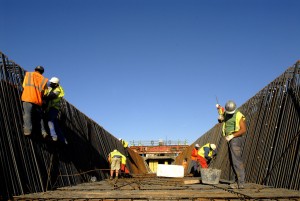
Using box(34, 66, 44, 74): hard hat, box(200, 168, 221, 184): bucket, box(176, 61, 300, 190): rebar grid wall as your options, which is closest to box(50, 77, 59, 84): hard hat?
box(34, 66, 44, 74): hard hat

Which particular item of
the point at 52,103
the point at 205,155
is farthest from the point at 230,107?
the point at 205,155

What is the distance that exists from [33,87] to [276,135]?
6414mm

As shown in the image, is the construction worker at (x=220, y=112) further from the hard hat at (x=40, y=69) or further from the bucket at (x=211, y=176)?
the hard hat at (x=40, y=69)

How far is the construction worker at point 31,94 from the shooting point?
658cm

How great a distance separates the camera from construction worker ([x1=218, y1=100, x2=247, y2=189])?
6.80 meters

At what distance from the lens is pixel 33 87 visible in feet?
22.4

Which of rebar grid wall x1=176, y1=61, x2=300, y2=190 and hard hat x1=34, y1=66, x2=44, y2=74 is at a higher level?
hard hat x1=34, y1=66, x2=44, y2=74

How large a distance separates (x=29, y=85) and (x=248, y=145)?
7.39 metres

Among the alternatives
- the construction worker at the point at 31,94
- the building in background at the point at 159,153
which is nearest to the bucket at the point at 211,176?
the construction worker at the point at 31,94

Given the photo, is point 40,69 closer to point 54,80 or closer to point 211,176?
point 54,80

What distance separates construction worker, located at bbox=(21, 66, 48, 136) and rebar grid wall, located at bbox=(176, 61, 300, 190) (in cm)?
585

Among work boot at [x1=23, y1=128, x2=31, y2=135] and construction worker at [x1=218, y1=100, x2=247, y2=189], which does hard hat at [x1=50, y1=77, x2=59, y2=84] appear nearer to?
work boot at [x1=23, y1=128, x2=31, y2=135]

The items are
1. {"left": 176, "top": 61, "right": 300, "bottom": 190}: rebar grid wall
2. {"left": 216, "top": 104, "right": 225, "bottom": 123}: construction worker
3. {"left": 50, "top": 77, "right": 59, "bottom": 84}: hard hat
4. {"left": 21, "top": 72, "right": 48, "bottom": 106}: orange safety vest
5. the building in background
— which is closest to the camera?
{"left": 21, "top": 72, "right": 48, "bottom": 106}: orange safety vest

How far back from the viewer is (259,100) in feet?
34.1
